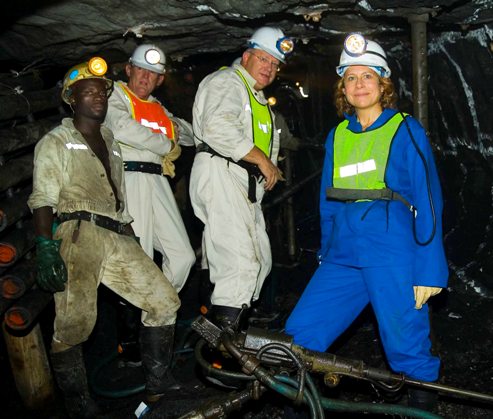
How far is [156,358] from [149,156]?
1.76 m

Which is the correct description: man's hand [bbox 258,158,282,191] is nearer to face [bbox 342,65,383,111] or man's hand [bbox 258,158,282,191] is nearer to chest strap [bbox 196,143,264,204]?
chest strap [bbox 196,143,264,204]

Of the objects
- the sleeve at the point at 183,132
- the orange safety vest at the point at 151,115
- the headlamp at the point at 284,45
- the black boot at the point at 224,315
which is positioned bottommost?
the black boot at the point at 224,315

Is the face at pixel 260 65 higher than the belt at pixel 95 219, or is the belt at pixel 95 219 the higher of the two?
the face at pixel 260 65

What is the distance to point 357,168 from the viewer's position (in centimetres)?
323

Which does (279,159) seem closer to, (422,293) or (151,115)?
(151,115)

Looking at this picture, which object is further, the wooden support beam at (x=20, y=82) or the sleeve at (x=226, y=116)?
the wooden support beam at (x=20, y=82)

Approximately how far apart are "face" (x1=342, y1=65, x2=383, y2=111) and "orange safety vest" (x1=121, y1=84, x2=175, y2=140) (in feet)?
6.78

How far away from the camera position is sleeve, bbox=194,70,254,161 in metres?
4.04

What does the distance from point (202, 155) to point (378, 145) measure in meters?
1.66

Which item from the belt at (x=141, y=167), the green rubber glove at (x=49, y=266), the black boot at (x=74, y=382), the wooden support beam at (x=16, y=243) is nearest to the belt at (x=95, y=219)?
the green rubber glove at (x=49, y=266)

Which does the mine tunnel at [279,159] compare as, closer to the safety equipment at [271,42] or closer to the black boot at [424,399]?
the safety equipment at [271,42]

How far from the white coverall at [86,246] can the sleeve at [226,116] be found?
33.8 inches

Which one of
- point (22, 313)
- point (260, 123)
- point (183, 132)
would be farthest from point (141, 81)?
point (22, 313)

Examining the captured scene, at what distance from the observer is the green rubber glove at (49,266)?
3.61 metres
